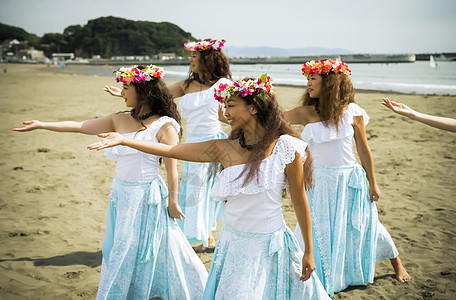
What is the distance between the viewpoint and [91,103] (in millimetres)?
17031

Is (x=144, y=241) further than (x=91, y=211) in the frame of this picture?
No

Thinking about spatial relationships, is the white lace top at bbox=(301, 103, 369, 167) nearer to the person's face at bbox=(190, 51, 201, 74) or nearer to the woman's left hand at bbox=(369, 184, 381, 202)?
the woman's left hand at bbox=(369, 184, 381, 202)

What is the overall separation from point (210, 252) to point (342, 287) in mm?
1719

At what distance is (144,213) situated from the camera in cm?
339

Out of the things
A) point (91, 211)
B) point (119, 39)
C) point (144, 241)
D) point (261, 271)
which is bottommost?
point (91, 211)

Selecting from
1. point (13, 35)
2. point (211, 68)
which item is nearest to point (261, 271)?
point (211, 68)

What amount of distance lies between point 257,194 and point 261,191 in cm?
6

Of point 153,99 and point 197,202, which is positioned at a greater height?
point 153,99

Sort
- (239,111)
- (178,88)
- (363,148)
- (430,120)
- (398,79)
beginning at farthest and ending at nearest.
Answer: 1. (398,79)
2. (178,88)
3. (363,148)
4. (430,120)
5. (239,111)

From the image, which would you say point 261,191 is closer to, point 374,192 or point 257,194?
point 257,194

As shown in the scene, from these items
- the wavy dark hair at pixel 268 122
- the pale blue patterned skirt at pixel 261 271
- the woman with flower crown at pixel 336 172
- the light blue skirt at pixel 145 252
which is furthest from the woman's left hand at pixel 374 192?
the light blue skirt at pixel 145 252

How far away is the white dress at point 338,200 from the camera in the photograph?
148 inches

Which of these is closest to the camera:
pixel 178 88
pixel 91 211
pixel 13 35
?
pixel 178 88

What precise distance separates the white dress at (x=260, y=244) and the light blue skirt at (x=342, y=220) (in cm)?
121
